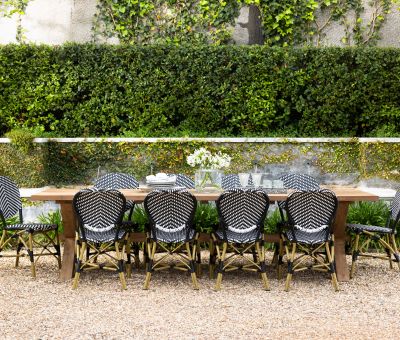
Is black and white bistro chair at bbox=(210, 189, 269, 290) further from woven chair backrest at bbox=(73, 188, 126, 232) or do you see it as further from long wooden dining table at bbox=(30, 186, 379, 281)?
woven chair backrest at bbox=(73, 188, 126, 232)

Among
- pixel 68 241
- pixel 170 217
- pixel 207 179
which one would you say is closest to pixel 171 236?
pixel 170 217

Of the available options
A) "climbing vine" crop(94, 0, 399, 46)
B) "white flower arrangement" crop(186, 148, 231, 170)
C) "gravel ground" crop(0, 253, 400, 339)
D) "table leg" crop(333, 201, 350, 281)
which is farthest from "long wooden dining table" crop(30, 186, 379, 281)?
"climbing vine" crop(94, 0, 399, 46)

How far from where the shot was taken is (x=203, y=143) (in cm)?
1035

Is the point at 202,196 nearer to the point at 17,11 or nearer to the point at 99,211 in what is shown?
the point at 99,211

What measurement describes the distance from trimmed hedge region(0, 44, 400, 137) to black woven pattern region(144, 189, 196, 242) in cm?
393

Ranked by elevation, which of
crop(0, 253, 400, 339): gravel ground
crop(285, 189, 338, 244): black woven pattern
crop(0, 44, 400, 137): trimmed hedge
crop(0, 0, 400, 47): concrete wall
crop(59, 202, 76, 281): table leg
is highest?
crop(0, 0, 400, 47): concrete wall

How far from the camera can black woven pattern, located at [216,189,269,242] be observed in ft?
22.2

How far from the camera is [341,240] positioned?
7402mm

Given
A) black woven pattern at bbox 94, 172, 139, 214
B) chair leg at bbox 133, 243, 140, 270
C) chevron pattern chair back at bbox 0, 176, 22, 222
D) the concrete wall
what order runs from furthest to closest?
the concrete wall < black woven pattern at bbox 94, 172, 139, 214 < chevron pattern chair back at bbox 0, 176, 22, 222 < chair leg at bbox 133, 243, 140, 270

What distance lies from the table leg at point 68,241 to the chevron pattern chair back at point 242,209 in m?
1.61

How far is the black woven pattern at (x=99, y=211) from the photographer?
22.2 feet

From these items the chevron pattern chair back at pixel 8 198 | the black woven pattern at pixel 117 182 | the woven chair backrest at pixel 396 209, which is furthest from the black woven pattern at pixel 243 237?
the chevron pattern chair back at pixel 8 198

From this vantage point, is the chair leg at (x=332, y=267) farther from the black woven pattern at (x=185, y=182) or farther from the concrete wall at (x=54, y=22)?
the concrete wall at (x=54, y=22)

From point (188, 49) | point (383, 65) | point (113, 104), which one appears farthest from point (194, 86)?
point (383, 65)
